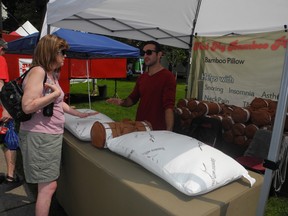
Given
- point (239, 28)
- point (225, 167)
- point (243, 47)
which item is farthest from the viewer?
point (243, 47)

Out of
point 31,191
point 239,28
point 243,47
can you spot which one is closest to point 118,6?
point 239,28

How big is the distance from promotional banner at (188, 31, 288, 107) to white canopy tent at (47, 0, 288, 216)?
0.28 metres

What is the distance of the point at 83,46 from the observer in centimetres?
643

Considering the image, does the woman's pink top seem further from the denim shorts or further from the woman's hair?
the woman's hair

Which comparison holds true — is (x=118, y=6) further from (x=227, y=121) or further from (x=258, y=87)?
(x=258, y=87)

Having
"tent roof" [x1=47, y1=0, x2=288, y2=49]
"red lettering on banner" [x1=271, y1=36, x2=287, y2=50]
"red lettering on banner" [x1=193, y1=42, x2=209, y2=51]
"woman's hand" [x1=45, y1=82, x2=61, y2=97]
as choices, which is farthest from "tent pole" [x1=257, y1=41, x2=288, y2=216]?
"red lettering on banner" [x1=193, y1=42, x2=209, y2=51]

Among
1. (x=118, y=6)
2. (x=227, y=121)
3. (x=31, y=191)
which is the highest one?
(x=118, y=6)

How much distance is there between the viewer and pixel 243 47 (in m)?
4.69

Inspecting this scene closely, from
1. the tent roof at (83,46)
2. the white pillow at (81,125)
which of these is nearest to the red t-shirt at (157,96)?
the white pillow at (81,125)

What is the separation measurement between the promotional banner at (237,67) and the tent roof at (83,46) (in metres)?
2.28

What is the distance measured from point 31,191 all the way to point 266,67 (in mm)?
3796

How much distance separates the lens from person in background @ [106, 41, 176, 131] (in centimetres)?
308

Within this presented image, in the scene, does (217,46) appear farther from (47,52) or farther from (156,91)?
(47,52)

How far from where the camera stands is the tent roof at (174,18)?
373 centimetres
